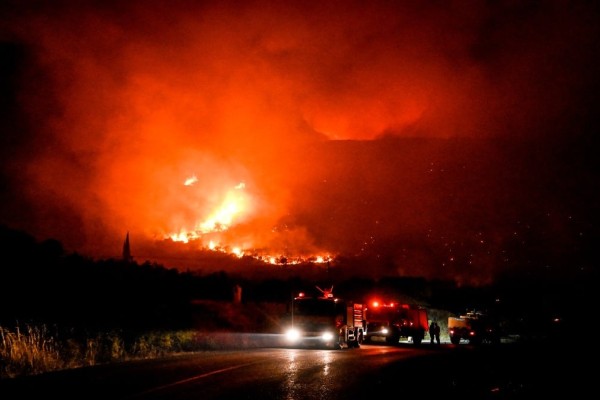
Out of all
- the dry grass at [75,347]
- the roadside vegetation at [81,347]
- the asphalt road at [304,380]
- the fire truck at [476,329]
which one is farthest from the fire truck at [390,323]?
the asphalt road at [304,380]

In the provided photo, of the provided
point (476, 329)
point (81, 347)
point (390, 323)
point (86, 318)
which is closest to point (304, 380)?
point (81, 347)

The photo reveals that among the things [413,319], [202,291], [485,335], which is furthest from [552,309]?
[202,291]

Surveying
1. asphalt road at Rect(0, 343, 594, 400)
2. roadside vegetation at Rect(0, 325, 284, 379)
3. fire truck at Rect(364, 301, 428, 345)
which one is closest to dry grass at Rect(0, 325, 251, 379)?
roadside vegetation at Rect(0, 325, 284, 379)

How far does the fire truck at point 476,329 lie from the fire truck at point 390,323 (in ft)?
11.8

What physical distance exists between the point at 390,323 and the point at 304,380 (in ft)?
82.3

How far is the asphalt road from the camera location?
11.7m

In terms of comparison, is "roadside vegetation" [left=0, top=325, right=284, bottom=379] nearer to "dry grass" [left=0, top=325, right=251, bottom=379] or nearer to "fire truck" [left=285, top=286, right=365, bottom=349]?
"dry grass" [left=0, top=325, right=251, bottom=379]

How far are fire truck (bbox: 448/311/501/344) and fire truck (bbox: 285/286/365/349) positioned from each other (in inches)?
486

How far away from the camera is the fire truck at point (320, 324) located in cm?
3031

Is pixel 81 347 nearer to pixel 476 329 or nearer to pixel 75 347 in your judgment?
pixel 75 347

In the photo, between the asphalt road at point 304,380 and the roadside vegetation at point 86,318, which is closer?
the asphalt road at point 304,380

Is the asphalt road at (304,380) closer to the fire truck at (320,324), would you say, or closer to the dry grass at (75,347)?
the dry grass at (75,347)

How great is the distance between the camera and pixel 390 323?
38.0m

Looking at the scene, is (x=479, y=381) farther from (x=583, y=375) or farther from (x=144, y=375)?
(x=144, y=375)
